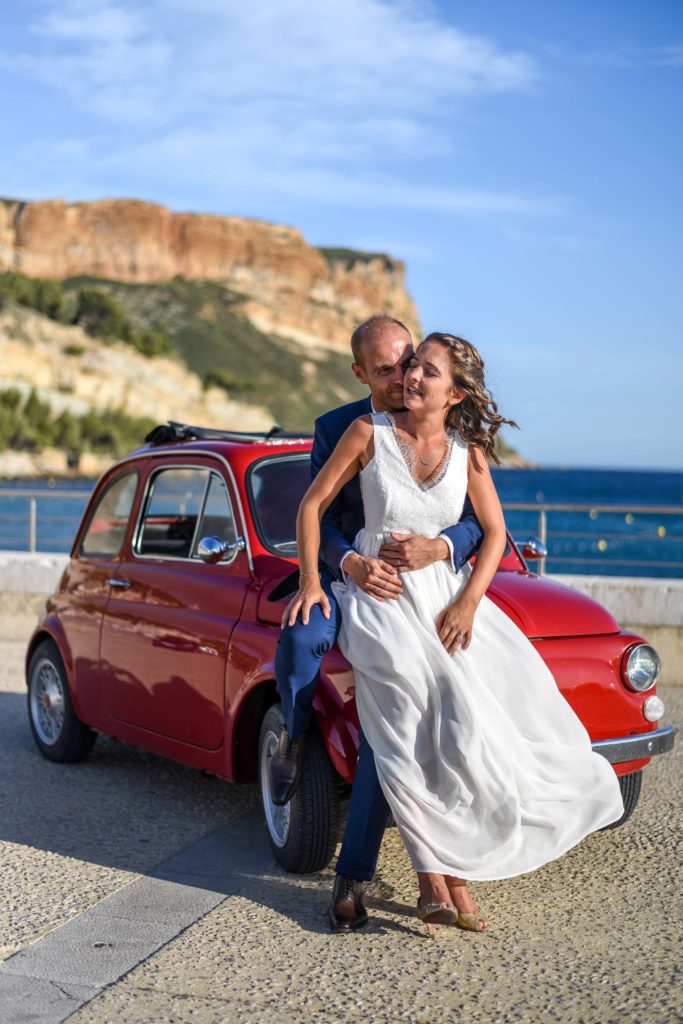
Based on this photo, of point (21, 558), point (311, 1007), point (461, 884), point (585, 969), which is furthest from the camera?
point (21, 558)

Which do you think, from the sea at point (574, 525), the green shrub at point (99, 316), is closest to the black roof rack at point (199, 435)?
the sea at point (574, 525)

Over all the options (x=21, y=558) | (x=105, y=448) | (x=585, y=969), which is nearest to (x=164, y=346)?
(x=105, y=448)

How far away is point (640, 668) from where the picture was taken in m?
5.14

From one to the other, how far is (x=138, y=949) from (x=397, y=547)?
1.62 meters

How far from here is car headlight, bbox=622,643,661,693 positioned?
5.07 meters

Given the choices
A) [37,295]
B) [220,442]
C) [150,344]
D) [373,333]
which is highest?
[37,295]

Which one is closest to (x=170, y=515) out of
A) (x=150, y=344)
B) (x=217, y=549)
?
(x=217, y=549)

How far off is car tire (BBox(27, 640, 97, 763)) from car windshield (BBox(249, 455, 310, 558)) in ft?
6.20

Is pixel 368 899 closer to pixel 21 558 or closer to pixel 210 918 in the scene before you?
pixel 210 918

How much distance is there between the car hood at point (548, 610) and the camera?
5.02 meters

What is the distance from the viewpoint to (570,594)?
5355 mm

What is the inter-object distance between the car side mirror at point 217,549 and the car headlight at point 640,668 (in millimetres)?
1741

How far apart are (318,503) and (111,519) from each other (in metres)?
2.68

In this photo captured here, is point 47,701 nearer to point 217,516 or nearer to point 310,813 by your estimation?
point 217,516
